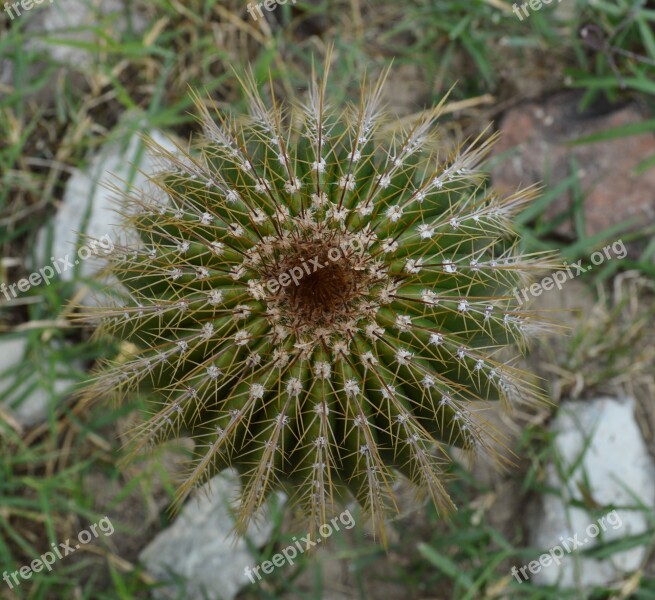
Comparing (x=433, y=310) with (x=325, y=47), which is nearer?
(x=433, y=310)

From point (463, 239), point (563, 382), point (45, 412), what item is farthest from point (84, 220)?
point (563, 382)

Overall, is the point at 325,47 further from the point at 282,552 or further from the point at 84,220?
the point at 282,552
